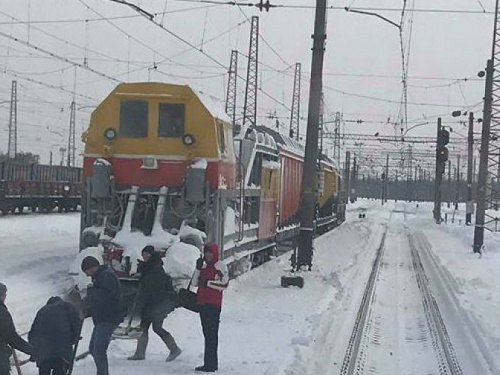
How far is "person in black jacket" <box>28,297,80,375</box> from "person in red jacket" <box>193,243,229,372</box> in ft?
8.10

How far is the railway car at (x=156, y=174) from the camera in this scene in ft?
48.9

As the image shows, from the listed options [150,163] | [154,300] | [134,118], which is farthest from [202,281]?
[134,118]

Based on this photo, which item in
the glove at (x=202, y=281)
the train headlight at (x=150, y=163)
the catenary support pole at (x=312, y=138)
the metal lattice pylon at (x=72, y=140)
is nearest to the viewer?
the glove at (x=202, y=281)

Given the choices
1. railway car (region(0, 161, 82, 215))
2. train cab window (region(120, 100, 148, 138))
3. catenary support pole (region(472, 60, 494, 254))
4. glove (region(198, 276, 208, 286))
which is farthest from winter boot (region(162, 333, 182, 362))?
railway car (region(0, 161, 82, 215))

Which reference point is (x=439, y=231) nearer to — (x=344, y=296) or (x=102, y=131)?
(x=344, y=296)

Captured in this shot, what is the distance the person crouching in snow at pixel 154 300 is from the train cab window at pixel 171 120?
5914 mm

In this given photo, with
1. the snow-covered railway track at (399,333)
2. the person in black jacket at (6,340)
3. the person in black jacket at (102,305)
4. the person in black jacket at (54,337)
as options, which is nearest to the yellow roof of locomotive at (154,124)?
the snow-covered railway track at (399,333)

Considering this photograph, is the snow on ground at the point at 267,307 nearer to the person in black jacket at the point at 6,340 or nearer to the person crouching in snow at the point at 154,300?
the person crouching in snow at the point at 154,300

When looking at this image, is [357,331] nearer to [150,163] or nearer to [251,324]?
[251,324]

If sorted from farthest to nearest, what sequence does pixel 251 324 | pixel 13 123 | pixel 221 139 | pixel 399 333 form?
pixel 13 123 < pixel 221 139 < pixel 399 333 < pixel 251 324

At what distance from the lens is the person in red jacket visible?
999cm

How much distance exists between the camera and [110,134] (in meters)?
16.1

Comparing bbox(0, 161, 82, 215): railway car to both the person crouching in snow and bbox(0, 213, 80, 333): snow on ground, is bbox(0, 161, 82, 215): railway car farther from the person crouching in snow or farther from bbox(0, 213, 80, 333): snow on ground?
the person crouching in snow

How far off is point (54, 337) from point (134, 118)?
29.1 ft
